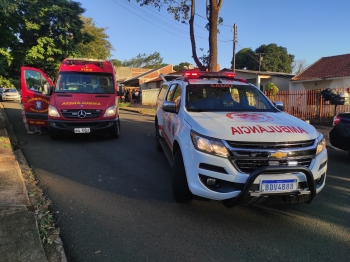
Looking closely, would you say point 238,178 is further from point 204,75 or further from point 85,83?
point 85,83

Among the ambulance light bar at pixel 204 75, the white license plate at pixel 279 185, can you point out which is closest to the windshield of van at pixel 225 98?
the ambulance light bar at pixel 204 75

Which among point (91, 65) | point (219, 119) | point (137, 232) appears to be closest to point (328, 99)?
point (91, 65)

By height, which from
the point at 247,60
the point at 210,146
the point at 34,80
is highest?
the point at 247,60

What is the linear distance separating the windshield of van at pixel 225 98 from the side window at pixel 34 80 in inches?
236

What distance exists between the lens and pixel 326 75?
68.9 feet

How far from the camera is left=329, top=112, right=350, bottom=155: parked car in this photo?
20.3ft

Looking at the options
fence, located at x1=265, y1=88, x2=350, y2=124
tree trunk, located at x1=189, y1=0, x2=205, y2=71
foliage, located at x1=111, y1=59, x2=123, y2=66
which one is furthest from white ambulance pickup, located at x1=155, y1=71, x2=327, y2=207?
foliage, located at x1=111, y1=59, x2=123, y2=66

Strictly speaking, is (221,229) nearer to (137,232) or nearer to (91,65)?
(137,232)

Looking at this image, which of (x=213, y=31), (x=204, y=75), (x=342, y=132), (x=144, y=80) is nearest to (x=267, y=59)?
(x=144, y=80)

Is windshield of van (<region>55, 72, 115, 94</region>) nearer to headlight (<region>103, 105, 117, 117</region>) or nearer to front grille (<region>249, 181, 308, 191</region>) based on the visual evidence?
headlight (<region>103, 105, 117, 117</region>)

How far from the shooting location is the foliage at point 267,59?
47.4 meters

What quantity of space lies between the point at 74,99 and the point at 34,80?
179 centimetres

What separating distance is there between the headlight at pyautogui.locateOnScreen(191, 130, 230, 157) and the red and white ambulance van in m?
5.29

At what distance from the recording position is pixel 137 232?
3279 millimetres
